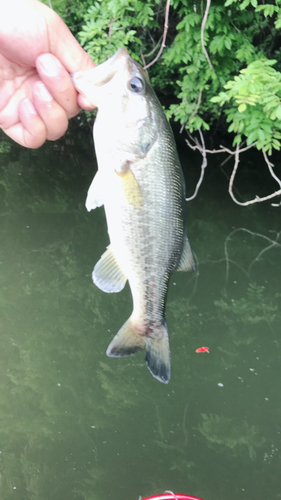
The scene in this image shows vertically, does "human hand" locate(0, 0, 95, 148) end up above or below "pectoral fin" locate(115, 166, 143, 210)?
above

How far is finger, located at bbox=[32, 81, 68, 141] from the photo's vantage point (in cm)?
152

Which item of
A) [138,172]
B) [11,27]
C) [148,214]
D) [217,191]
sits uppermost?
[11,27]

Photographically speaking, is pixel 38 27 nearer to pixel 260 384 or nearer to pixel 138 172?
pixel 138 172

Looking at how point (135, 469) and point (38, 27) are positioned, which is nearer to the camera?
point (38, 27)

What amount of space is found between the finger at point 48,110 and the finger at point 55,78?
26 millimetres

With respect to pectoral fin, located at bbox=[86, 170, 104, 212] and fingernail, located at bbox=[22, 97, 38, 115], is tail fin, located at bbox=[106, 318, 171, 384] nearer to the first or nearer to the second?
pectoral fin, located at bbox=[86, 170, 104, 212]

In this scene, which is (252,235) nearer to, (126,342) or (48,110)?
(126,342)

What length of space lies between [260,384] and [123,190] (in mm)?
3004

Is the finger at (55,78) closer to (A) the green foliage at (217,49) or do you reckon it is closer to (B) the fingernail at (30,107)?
(B) the fingernail at (30,107)

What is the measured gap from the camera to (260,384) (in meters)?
3.88

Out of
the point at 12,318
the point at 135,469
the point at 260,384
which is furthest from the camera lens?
the point at 12,318

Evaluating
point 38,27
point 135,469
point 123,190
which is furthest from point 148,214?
point 135,469

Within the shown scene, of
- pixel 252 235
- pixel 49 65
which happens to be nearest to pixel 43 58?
pixel 49 65

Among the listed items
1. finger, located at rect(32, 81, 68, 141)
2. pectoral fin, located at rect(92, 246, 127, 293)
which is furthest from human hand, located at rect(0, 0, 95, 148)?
pectoral fin, located at rect(92, 246, 127, 293)
